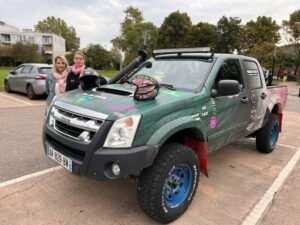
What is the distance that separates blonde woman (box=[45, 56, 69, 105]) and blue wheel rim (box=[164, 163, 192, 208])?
287 cm

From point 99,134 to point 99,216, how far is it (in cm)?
105

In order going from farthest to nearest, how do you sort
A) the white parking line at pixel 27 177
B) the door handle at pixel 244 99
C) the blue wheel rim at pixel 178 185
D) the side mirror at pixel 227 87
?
the door handle at pixel 244 99 → the white parking line at pixel 27 177 → the side mirror at pixel 227 87 → the blue wheel rim at pixel 178 185

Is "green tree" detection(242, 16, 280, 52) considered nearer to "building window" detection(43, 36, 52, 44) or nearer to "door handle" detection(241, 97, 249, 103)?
"door handle" detection(241, 97, 249, 103)

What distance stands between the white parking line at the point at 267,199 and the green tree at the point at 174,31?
145ft

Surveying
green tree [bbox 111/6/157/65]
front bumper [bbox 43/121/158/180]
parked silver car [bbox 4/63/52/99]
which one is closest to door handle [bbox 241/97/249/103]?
front bumper [bbox 43/121/158/180]

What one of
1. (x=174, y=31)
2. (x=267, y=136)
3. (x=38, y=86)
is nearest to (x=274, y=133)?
(x=267, y=136)

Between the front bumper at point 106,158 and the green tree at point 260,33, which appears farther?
the green tree at point 260,33

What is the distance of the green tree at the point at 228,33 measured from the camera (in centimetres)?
4450

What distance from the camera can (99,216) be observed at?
2826 mm

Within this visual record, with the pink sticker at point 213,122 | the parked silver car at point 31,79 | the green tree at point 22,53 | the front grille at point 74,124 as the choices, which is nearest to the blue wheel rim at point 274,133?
the pink sticker at point 213,122

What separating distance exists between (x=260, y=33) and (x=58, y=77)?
137ft

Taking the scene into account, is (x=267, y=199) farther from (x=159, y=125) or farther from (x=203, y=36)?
(x=203, y=36)

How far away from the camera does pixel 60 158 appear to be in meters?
2.70

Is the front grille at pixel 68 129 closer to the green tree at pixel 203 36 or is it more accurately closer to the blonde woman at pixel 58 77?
the blonde woman at pixel 58 77
